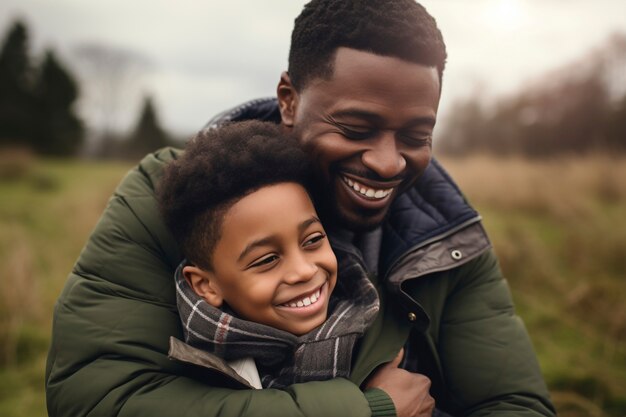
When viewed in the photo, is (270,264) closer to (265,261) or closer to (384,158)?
(265,261)

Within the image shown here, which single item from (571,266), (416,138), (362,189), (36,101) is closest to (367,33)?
(416,138)

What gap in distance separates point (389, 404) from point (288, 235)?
59cm

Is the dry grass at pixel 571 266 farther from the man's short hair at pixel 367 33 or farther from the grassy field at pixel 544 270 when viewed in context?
the man's short hair at pixel 367 33

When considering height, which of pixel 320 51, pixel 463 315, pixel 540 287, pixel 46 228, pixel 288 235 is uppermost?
pixel 320 51

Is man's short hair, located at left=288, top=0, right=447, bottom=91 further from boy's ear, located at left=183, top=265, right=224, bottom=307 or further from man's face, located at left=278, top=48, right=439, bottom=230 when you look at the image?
boy's ear, located at left=183, top=265, right=224, bottom=307

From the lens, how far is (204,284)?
5.28 ft

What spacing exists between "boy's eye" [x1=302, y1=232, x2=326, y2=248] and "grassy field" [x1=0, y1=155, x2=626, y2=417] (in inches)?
77.9

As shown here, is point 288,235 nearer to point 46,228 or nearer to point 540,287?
point 540,287

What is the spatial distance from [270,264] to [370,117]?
0.59 meters

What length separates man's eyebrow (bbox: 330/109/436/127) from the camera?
163cm

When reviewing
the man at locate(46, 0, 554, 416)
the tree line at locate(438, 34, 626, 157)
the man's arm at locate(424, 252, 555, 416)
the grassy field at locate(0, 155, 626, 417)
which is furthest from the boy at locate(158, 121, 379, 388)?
the tree line at locate(438, 34, 626, 157)

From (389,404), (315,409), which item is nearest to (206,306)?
(315,409)

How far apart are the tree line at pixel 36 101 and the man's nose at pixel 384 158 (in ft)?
72.1

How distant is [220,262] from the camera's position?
154 centimetres
